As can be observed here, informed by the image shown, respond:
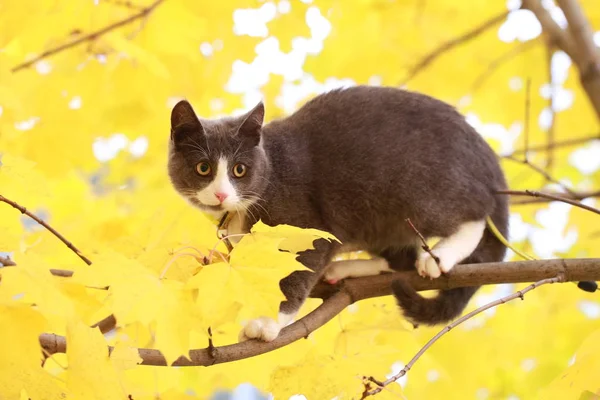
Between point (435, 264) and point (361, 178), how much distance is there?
429 mm

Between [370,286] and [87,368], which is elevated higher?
[87,368]

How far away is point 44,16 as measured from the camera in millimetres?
2090

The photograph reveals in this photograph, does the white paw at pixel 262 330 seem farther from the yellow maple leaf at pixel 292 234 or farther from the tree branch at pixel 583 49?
the tree branch at pixel 583 49

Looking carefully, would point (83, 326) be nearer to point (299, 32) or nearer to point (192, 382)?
point (192, 382)

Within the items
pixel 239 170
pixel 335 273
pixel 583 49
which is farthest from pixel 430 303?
pixel 583 49

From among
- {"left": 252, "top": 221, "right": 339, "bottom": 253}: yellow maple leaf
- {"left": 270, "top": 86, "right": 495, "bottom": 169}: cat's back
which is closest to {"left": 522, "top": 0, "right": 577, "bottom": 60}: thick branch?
{"left": 270, "top": 86, "right": 495, "bottom": 169}: cat's back

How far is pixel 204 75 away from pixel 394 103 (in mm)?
929

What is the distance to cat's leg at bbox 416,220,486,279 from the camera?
1814 mm

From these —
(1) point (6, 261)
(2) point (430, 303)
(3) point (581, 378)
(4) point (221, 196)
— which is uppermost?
(1) point (6, 261)

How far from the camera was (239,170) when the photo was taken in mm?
1958

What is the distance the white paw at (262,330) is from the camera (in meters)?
1.56

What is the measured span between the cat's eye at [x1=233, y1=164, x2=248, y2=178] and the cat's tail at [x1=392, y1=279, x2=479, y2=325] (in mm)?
588

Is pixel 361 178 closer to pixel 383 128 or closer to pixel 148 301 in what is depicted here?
pixel 383 128

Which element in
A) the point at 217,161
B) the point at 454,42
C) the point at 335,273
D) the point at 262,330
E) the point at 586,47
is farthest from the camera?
the point at 454,42
